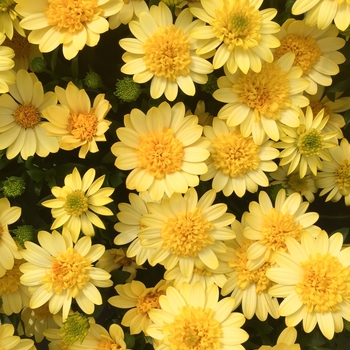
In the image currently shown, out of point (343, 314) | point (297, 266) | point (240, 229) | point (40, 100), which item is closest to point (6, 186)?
point (40, 100)

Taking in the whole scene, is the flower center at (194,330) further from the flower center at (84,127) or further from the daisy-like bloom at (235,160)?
the flower center at (84,127)

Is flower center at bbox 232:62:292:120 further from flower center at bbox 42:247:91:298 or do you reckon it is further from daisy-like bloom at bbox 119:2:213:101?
flower center at bbox 42:247:91:298

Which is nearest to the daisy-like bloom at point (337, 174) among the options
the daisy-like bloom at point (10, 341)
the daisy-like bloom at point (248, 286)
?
the daisy-like bloom at point (248, 286)

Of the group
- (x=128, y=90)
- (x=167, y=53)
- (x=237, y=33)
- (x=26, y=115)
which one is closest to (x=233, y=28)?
(x=237, y=33)

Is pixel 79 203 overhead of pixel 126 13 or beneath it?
beneath

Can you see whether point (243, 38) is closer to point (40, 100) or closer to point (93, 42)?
point (93, 42)

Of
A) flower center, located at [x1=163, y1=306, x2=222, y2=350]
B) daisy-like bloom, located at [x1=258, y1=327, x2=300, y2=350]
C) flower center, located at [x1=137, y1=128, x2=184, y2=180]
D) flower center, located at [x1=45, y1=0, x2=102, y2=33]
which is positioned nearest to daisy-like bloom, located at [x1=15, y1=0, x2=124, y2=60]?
flower center, located at [x1=45, y1=0, x2=102, y2=33]

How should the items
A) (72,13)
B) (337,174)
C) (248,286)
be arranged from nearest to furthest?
(72,13) < (248,286) < (337,174)

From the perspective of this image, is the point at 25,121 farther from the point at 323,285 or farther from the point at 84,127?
the point at 323,285
